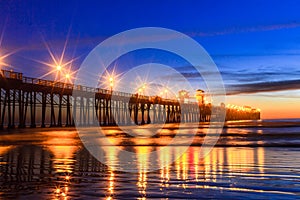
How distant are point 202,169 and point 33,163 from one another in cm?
454

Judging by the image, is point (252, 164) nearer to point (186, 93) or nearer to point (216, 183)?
point (216, 183)

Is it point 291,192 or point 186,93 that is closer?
point 291,192

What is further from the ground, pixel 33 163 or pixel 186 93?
pixel 186 93

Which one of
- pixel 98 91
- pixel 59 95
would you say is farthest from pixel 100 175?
pixel 98 91

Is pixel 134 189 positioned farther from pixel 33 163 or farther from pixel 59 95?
pixel 59 95

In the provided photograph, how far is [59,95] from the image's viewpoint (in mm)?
54625

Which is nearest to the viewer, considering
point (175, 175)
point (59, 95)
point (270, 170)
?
point (175, 175)

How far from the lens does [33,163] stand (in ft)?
35.0

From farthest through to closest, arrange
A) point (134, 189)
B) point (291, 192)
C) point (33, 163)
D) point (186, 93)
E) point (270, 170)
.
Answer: point (186, 93) → point (33, 163) → point (270, 170) → point (134, 189) → point (291, 192)

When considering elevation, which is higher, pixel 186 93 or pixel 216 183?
pixel 186 93

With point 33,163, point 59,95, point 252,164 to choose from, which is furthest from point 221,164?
point 59,95

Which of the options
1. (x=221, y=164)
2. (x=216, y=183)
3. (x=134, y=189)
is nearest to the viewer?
(x=134, y=189)

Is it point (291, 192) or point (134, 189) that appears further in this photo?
point (134, 189)

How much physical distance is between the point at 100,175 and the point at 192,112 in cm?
11846
